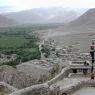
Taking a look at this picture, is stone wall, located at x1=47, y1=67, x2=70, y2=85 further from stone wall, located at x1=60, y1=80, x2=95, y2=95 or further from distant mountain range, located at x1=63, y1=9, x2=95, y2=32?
distant mountain range, located at x1=63, y1=9, x2=95, y2=32

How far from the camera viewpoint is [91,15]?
4582 inches

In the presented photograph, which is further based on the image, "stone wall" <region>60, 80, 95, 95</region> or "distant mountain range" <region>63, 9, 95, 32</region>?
"distant mountain range" <region>63, 9, 95, 32</region>

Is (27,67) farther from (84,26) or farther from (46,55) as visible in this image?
(84,26)

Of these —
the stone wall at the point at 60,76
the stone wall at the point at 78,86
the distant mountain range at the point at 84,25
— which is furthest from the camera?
the distant mountain range at the point at 84,25

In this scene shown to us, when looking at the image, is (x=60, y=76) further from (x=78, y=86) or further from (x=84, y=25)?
(x=84, y=25)

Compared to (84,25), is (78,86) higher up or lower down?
higher up

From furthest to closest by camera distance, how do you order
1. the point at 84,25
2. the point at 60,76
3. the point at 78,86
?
the point at 84,25
the point at 60,76
the point at 78,86

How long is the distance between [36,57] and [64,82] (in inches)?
1754

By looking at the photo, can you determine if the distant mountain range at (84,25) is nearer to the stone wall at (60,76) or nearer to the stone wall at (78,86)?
the stone wall at (60,76)

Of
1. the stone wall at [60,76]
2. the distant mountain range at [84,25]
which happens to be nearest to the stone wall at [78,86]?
the stone wall at [60,76]

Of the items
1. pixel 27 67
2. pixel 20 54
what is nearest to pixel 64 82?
pixel 27 67

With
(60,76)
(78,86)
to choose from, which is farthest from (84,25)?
(78,86)

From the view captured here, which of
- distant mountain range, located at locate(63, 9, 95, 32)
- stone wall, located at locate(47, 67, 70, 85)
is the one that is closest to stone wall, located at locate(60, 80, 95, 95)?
stone wall, located at locate(47, 67, 70, 85)

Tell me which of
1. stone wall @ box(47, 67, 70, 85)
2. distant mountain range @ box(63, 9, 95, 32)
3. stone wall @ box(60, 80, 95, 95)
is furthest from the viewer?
distant mountain range @ box(63, 9, 95, 32)
